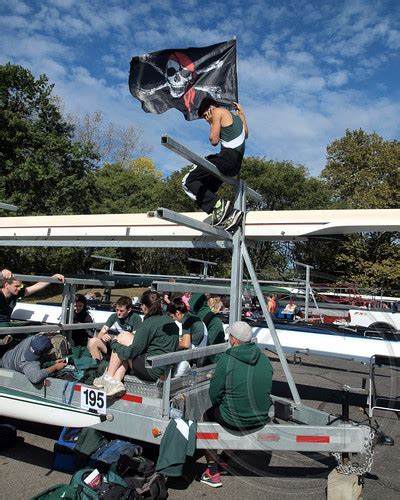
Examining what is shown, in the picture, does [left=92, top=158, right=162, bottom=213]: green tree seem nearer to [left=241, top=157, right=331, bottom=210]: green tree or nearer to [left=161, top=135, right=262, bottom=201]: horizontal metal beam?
[left=241, top=157, right=331, bottom=210]: green tree

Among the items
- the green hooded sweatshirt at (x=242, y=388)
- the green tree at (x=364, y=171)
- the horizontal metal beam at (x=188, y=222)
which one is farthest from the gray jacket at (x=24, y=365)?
the green tree at (x=364, y=171)

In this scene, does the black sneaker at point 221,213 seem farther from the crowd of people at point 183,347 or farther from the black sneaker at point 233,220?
the crowd of people at point 183,347

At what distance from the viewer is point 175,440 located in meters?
3.70

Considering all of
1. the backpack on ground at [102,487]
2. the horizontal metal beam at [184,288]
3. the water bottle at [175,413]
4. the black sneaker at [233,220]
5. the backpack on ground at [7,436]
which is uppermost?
the black sneaker at [233,220]

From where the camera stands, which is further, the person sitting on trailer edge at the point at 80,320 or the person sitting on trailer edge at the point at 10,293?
the person sitting on trailer edge at the point at 80,320

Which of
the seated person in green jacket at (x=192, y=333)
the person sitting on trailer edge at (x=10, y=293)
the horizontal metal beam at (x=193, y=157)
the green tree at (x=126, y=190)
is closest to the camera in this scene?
the horizontal metal beam at (x=193, y=157)

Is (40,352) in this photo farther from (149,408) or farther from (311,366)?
(311,366)

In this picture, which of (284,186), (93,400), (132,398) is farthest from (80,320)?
(284,186)

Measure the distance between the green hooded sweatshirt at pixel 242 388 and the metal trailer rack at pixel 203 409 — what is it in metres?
0.12

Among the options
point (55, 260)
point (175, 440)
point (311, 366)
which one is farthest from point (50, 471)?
point (55, 260)

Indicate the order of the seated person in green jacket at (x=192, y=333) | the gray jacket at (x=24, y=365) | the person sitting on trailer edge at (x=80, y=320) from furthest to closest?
1. the person sitting on trailer edge at (x=80, y=320)
2. the seated person in green jacket at (x=192, y=333)
3. the gray jacket at (x=24, y=365)

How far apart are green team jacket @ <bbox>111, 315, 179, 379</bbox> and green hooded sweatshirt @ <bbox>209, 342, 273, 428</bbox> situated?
71cm

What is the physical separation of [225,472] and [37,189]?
72.1ft

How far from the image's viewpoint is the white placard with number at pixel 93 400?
4.03 m
